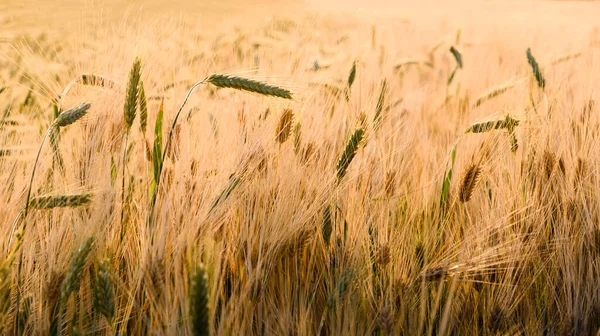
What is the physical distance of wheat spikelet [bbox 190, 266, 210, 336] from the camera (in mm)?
675

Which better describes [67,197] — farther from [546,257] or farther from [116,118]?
[546,257]

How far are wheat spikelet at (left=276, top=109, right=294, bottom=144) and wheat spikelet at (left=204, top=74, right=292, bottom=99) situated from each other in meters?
0.10

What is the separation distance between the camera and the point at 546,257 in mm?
1288

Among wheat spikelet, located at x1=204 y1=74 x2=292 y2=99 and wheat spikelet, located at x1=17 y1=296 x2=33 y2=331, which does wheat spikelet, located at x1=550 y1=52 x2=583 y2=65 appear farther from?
wheat spikelet, located at x1=17 y1=296 x2=33 y2=331

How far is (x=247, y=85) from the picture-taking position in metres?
1.15

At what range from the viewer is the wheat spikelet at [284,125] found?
1240 mm

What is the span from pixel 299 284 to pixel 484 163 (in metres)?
0.46

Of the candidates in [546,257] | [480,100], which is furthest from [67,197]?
[480,100]

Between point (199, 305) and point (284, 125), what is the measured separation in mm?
624

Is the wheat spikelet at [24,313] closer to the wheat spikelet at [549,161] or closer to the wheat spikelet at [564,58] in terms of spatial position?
the wheat spikelet at [549,161]

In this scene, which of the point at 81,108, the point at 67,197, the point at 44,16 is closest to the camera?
the point at 67,197

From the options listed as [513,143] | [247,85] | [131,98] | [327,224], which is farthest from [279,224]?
[513,143]

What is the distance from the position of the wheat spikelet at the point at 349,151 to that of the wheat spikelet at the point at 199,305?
0.56 metres

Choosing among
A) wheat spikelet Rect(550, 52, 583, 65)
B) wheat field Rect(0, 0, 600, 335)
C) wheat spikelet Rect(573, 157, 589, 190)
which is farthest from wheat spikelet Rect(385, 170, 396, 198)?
wheat spikelet Rect(550, 52, 583, 65)
